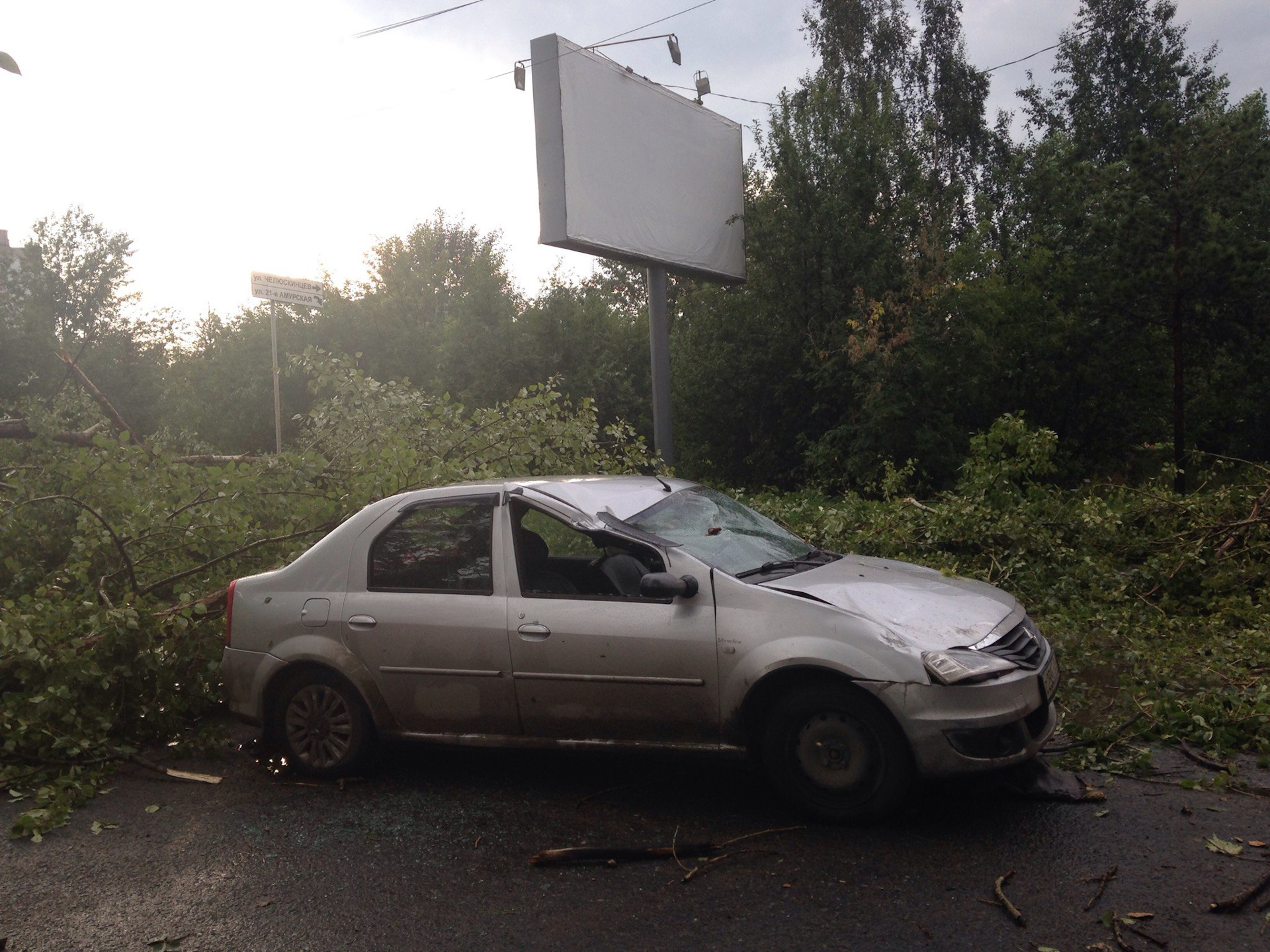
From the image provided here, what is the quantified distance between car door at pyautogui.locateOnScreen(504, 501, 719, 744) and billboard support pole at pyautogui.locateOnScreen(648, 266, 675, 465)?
1394 centimetres

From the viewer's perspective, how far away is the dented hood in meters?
4.48

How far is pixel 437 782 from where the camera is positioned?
5566mm

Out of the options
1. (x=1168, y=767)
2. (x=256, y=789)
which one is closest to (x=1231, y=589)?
(x=1168, y=767)

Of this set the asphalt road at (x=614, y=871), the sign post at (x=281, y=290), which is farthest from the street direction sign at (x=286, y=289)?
the asphalt road at (x=614, y=871)

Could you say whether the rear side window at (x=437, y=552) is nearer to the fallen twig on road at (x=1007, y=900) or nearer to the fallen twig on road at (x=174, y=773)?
the fallen twig on road at (x=174, y=773)

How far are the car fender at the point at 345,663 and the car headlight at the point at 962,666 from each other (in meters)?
2.80

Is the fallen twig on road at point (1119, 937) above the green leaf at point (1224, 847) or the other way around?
the other way around

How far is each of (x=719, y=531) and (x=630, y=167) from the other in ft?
43.2

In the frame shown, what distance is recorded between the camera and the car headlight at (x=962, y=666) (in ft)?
13.9

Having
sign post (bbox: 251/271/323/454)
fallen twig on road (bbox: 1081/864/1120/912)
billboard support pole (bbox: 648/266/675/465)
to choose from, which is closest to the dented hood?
fallen twig on road (bbox: 1081/864/1120/912)

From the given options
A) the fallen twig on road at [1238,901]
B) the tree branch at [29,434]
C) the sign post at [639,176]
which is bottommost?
the fallen twig on road at [1238,901]

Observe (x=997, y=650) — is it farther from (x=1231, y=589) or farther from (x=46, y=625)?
(x=46, y=625)

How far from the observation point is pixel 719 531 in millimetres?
5516

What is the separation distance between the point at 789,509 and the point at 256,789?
25.6ft
